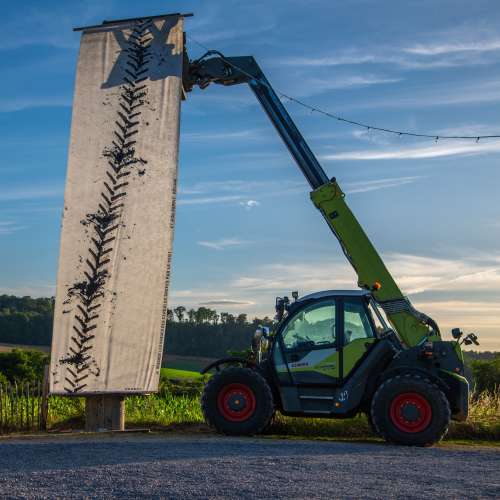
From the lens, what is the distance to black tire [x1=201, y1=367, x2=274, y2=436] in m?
13.1

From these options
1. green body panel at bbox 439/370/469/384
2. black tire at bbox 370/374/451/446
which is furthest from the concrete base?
green body panel at bbox 439/370/469/384

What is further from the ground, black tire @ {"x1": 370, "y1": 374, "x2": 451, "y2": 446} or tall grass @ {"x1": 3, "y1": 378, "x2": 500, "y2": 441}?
black tire @ {"x1": 370, "y1": 374, "x2": 451, "y2": 446}

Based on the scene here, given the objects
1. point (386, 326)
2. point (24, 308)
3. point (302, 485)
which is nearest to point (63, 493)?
point (302, 485)

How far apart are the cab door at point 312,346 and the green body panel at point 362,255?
1.05 m

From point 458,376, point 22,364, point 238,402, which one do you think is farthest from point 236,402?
point 22,364

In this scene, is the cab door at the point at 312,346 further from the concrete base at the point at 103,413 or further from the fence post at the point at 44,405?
the fence post at the point at 44,405

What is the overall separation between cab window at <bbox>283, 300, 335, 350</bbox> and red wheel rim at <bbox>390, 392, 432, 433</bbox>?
1.48m

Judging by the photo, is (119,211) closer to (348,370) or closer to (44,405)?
(44,405)

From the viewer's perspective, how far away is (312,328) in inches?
530

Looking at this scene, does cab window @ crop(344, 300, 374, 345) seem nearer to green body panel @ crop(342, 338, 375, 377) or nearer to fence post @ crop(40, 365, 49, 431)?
green body panel @ crop(342, 338, 375, 377)

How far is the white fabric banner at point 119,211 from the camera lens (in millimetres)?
14805

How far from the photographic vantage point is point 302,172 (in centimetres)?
1473

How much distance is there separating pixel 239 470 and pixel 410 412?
4.41 meters

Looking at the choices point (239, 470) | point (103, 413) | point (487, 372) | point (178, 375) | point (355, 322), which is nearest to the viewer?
point (239, 470)
